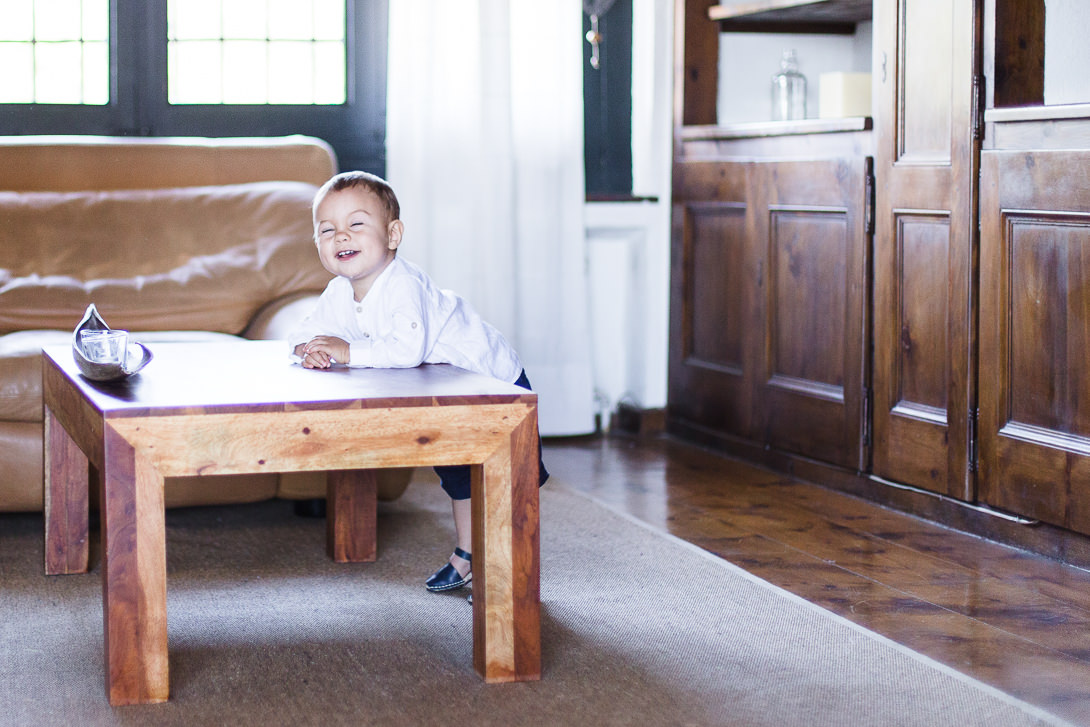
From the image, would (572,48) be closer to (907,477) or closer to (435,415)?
(907,477)

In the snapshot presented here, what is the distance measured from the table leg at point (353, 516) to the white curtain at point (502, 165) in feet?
4.47

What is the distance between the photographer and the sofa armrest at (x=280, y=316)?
2.96 meters

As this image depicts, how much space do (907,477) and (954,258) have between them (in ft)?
1.73

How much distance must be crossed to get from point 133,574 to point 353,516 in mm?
823

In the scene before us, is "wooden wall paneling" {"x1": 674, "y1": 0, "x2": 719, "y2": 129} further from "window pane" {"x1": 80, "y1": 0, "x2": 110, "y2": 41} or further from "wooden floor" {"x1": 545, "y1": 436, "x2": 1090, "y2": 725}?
"window pane" {"x1": 80, "y1": 0, "x2": 110, "y2": 41}

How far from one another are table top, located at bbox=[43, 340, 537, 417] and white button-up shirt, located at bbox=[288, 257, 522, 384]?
0.11 ft

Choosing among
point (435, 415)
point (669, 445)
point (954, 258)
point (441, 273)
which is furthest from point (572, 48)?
point (435, 415)

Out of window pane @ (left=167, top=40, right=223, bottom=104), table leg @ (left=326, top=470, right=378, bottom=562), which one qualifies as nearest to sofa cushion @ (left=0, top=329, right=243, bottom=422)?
table leg @ (left=326, top=470, right=378, bottom=562)

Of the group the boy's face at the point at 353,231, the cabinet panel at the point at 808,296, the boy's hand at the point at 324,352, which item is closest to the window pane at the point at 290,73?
the cabinet panel at the point at 808,296

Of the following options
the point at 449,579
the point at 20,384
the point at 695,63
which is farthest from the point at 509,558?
the point at 695,63

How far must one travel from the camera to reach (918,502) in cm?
302

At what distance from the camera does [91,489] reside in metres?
2.78

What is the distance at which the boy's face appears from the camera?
2184 mm

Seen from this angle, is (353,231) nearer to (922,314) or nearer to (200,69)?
(922,314)
